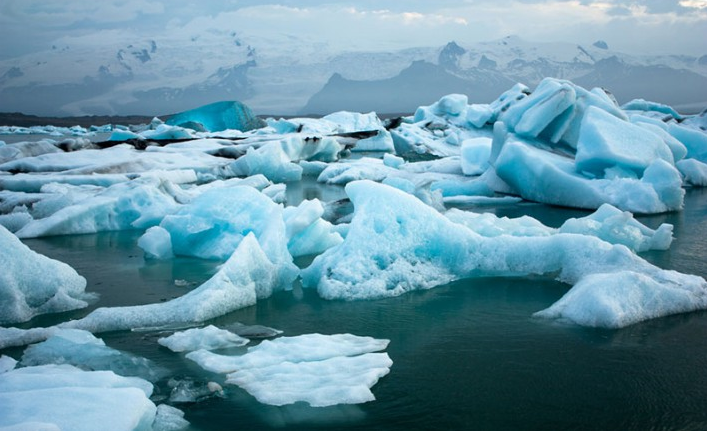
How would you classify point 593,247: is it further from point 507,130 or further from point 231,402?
point 507,130

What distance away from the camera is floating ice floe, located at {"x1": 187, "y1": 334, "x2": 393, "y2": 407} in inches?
107

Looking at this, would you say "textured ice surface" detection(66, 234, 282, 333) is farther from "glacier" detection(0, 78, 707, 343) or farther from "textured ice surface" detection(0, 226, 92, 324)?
"textured ice surface" detection(0, 226, 92, 324)

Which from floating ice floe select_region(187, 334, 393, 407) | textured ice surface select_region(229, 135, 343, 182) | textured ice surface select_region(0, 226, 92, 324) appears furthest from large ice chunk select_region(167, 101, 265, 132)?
floating ice floe select_region(187, 334, 393, 407)

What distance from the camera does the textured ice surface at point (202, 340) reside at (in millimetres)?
3348

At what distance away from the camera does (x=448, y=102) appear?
21094 mm

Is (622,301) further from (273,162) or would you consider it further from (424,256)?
(273,162)

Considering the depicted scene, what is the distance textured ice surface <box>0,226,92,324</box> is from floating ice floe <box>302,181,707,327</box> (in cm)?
165

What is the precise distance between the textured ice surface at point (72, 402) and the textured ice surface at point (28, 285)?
5.00ft

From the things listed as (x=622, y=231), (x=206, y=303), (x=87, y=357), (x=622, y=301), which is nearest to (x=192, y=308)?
(x=206, y=303)

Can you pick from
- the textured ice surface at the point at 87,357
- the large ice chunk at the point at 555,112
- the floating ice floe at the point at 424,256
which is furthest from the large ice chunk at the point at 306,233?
the large ice chunk at the point at 555,112

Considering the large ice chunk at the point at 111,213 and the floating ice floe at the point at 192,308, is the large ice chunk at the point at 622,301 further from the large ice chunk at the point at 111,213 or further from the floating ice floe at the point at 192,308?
the large ice chunk at the point at 111,213

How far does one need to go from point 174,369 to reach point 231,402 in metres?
0.51

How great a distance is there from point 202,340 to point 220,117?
2176 cm

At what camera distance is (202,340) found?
3395 mm
